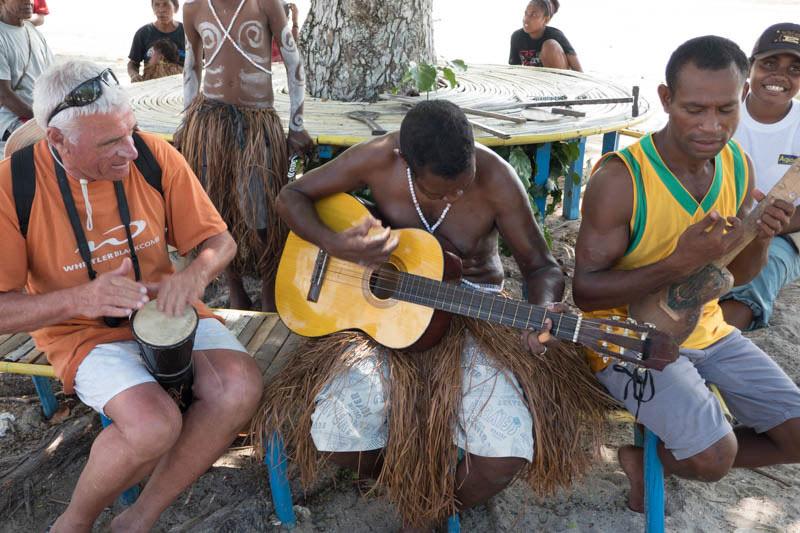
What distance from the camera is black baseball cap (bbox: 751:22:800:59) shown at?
2904 millimetres

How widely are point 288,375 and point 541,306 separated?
91cm

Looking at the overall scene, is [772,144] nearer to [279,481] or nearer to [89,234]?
[279,481]

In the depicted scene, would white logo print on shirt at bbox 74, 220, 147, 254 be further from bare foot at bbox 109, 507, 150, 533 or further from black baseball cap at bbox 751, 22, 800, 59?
black baseball cap at bbox 751, 22, 800, 59

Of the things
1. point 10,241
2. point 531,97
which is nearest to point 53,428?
point 10,241

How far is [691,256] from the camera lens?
2078mm

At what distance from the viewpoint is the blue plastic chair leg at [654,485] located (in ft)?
7.55

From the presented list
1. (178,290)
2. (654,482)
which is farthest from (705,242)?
(178,290)

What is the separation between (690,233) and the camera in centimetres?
→ 206

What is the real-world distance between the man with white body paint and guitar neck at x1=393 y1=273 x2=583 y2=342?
1.26 metres

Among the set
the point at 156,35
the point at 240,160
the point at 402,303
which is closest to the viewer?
the point at 402,303

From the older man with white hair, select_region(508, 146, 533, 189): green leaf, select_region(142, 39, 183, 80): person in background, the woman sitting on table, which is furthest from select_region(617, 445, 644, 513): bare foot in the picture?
select_region(142, 39, 183, 80): person in background

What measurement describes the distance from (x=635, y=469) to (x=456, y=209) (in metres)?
1.12

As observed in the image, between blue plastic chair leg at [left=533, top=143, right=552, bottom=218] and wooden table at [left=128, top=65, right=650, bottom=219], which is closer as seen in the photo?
wooden table at [left=128, top=65, right=650, bottom=219]

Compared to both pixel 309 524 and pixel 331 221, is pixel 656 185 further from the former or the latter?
pixel 309 524
